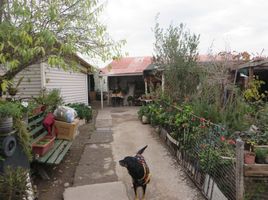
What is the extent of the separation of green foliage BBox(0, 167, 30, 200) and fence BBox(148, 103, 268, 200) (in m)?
2.49

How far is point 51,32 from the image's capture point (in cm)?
291

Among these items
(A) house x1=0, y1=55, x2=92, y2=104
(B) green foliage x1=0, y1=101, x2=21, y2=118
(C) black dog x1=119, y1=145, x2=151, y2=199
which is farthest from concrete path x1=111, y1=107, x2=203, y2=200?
(A) house x1=0, y1=55, x2=92, y2=104

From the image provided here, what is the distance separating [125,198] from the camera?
11.0 ft

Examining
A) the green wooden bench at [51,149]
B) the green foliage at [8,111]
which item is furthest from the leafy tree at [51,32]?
the green wooden bench at [51,149]

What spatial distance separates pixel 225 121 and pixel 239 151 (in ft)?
7.09

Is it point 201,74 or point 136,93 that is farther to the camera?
point 136,93

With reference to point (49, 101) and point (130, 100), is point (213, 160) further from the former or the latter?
point (130, 100)

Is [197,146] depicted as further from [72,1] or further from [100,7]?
[72,1]

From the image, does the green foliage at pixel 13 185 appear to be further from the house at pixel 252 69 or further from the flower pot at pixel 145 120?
the house at pixel 252 69

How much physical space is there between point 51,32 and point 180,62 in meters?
4.81

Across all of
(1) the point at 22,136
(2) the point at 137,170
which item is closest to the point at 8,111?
(1) the point at 22,136

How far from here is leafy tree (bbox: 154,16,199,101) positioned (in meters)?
7.03

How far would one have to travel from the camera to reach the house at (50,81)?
23.6 feet

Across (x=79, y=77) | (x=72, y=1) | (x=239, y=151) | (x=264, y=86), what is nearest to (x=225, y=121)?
(x=239, y=151)
